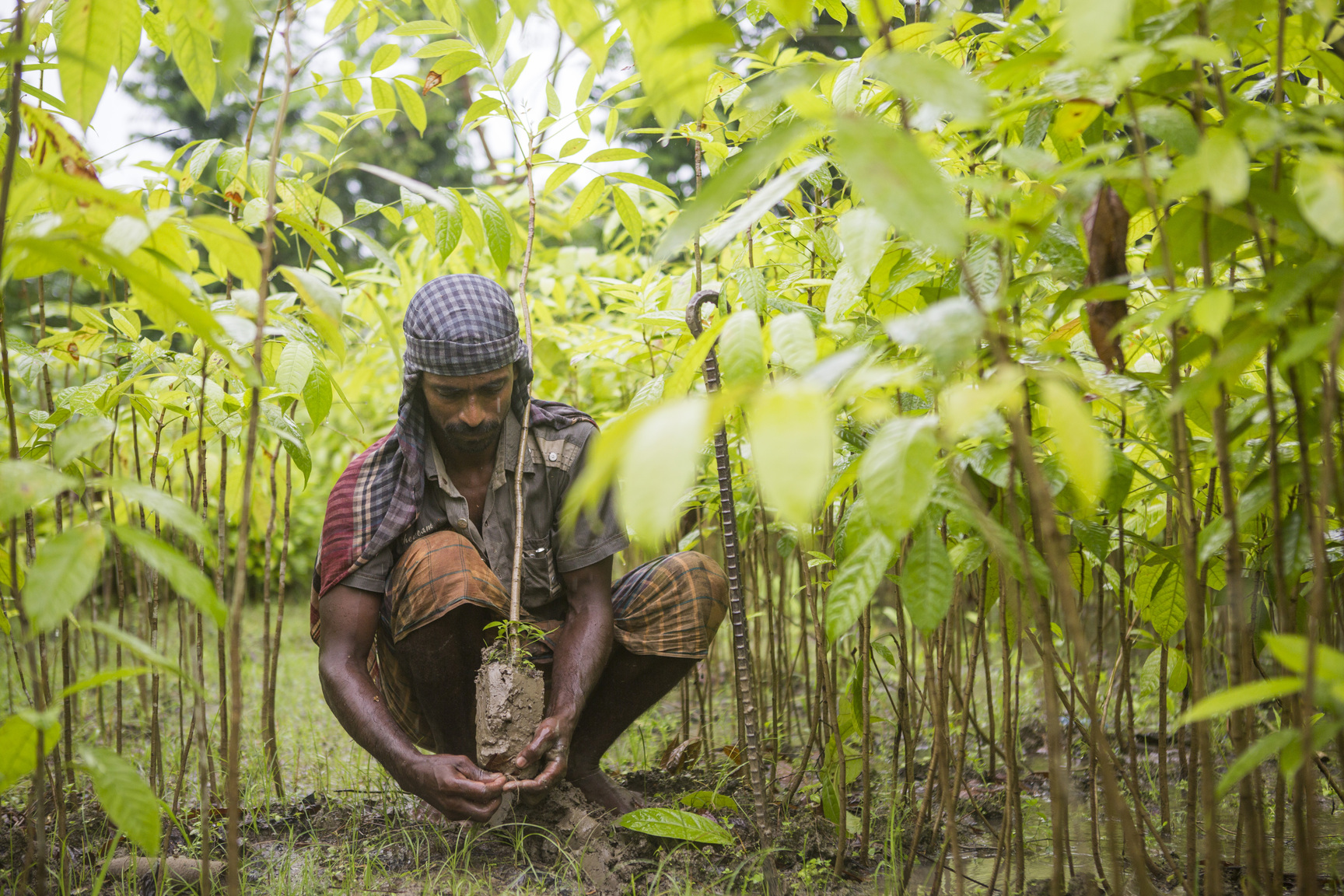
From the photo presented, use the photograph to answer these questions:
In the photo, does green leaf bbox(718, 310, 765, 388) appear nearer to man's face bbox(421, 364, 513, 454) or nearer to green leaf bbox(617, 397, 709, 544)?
green leaf bbox(617, 397, 709, 544)

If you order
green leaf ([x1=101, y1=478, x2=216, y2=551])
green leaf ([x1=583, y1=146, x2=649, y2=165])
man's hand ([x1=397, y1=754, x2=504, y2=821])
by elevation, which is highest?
green leaf ([x1=583, y1=146, x2=649, y2=165])

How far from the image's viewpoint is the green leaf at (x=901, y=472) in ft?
2.19

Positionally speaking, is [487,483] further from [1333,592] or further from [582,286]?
[1333,592]

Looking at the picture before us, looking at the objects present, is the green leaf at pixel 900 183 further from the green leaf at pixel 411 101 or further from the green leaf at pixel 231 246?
the green leaf at pixel 411 101

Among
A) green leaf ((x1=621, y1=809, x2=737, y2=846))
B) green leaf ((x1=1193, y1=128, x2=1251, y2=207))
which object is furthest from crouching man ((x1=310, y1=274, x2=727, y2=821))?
green leaf ((x1=1193, y1=128, x2=1251, y2=207))

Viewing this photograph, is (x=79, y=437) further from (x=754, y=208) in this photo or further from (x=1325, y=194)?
(x=1325, y=194)

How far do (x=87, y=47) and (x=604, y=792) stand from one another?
1529mm

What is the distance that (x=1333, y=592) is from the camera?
3.94ft

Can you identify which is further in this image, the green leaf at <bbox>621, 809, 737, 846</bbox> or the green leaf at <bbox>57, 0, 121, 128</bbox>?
the green leaf at <bbox>621, 809, 737, 846</bbox>

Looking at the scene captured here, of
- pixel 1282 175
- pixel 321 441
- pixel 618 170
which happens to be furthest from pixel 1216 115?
pixel 321 441

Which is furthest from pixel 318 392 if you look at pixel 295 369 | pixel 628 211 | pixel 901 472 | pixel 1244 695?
pixel 1244 695

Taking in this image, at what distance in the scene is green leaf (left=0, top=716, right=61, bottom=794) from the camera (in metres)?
0.79

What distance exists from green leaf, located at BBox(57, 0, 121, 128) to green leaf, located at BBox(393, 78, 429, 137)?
68 centimetres

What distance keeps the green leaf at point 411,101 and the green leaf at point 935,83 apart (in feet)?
3.46
